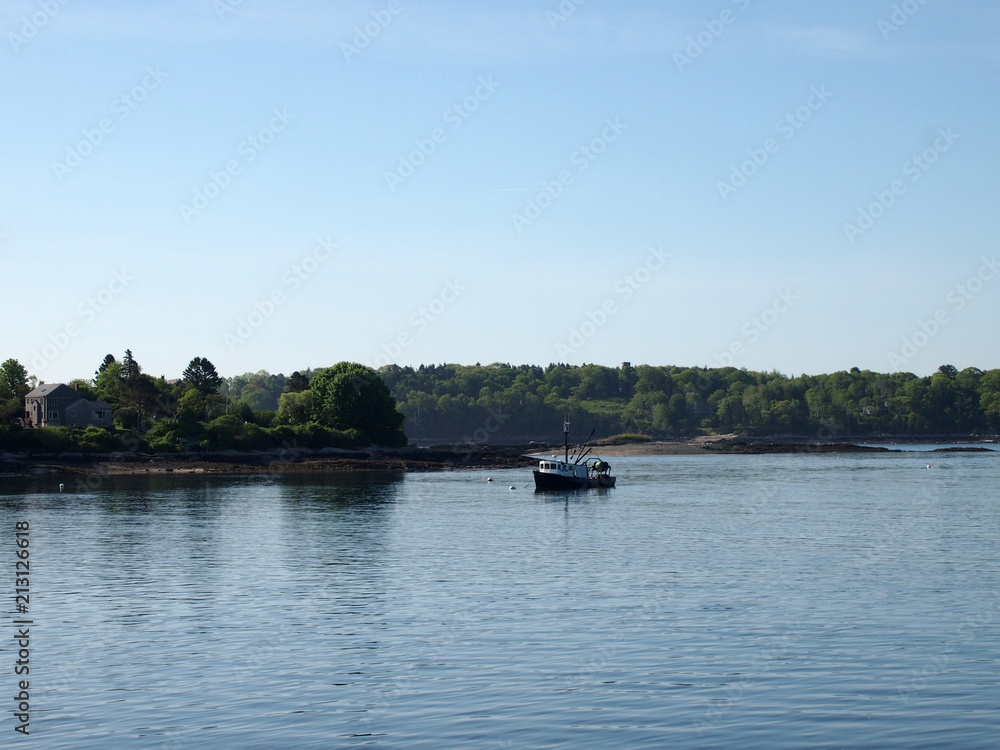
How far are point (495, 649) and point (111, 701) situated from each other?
12.1m

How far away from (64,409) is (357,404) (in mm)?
49182

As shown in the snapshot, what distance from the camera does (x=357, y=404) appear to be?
18450 centimetres

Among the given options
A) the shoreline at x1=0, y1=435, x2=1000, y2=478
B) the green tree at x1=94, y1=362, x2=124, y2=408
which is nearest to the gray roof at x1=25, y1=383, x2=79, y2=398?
the green tree at x1=94, y1=362, x2=124, y2=408

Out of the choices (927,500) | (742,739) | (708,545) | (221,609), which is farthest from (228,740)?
(927,500)

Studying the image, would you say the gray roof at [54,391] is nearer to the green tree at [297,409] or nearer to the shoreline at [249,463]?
the shoreline at [249,463]

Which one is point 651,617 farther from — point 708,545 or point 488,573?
point 708,545

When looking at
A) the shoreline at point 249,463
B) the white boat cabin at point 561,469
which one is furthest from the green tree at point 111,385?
the white boat cabin at point 561,469

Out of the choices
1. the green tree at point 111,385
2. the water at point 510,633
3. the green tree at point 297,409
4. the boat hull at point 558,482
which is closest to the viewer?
the water at point 510,633

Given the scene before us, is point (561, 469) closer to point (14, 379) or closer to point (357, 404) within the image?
point (357, 404)

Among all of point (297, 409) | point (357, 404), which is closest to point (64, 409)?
point (297, 409)

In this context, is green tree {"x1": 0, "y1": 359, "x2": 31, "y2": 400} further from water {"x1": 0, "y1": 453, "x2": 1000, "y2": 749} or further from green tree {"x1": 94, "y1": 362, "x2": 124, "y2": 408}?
water {"x1": 0, "y1": 453, "x2": 1000, "y2": 749}

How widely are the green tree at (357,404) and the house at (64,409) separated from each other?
37033 mm

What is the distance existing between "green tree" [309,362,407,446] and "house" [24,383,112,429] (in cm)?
3703

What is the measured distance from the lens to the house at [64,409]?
16412 cm
